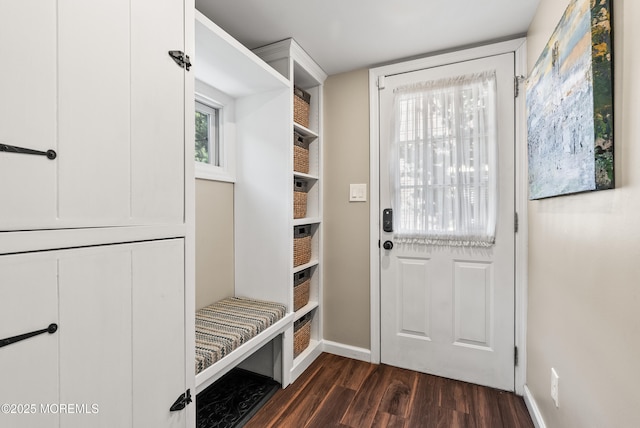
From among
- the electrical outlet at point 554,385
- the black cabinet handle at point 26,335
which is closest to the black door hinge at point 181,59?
the black cabinet handle at point 26,335

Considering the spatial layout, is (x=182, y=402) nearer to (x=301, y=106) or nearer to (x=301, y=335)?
(x=301, y=335)

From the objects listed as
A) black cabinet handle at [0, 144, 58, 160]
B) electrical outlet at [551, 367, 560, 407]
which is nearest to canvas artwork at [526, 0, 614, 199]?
electrical outlet at [551, 367, 560, 407]

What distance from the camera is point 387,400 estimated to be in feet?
6.08

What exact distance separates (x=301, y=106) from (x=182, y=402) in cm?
188

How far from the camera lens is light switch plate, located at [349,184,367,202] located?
232 cm

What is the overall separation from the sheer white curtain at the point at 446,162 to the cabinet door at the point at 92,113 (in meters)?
1.53

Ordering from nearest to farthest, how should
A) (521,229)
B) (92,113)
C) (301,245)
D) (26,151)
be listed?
(26,151) < (92,113) < (521,229) < (301,245)

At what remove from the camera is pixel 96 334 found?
0.89m

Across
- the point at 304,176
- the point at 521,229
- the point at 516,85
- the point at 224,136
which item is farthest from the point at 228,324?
the point at 516,85

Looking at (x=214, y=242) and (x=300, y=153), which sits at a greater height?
(x=300, y=153)

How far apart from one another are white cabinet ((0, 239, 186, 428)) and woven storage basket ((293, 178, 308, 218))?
3.53 feet

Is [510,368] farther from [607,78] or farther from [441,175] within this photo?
[607,78]

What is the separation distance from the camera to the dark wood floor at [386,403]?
166cm

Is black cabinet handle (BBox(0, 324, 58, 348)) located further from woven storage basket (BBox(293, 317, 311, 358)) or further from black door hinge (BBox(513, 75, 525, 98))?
black door hinge (BBox(513, 75, 525, 98))
